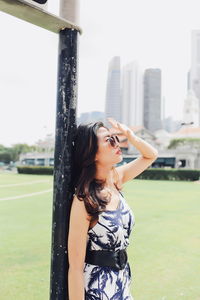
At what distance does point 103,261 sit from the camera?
1.80m

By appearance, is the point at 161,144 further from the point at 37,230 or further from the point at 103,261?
the point at 103,261

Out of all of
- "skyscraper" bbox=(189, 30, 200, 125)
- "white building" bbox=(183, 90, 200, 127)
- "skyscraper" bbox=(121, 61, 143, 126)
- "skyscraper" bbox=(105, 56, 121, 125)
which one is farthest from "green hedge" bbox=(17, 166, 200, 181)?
"skyscraper" bbox=(189, 30, 200, 125)

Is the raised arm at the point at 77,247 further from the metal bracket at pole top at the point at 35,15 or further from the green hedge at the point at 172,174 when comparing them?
the green hedge at the point at 172,174

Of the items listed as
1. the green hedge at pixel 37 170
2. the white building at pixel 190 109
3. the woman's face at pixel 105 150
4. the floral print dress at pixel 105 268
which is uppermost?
the white building at pixel 190 109

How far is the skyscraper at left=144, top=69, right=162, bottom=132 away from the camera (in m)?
126

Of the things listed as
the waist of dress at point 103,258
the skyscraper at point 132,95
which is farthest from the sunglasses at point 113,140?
the skyscraper at point 132,95

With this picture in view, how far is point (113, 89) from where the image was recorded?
14875 cm

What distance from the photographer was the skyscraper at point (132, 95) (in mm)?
126812

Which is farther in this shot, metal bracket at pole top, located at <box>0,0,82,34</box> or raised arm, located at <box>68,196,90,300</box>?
raised arm, located at <box>68,196,90,300</box>

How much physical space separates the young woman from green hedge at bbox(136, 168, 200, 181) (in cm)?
3218

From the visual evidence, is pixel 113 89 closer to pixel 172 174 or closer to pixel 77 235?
pixel 172 174

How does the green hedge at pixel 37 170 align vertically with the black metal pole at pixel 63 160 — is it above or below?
below

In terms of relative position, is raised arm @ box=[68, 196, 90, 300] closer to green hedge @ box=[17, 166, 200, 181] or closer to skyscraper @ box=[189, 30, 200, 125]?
green hedge @ box=[17, 166, 200, 181]

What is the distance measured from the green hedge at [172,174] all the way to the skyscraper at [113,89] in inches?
3984
